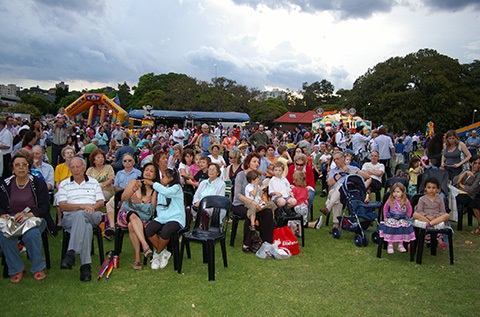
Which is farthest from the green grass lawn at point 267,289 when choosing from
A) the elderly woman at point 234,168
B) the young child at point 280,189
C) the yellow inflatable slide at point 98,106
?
the yellow inflatable slide at point 98,106

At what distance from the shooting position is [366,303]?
382cm

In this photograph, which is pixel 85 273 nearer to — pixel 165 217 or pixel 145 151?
pixel 165 217

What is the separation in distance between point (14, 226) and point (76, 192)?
81 cm

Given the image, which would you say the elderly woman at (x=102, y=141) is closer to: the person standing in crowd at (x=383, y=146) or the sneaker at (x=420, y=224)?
the person standing in crowd at (x=383, y=146)

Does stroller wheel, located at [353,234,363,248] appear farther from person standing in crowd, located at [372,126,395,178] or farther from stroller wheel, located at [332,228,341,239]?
person standing in crowd, located at [372,126,395,178]

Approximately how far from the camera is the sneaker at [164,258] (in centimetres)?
471

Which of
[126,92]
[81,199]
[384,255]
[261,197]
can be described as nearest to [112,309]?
[81,199]

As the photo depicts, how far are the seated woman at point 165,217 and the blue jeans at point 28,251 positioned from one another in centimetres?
122

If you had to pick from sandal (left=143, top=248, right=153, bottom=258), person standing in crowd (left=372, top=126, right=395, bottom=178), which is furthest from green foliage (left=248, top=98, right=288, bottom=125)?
sandal (left=143, top=248, right=153, bottom=258)

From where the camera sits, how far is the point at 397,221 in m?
5.34

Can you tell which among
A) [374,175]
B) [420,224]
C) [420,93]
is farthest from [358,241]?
[420,93]

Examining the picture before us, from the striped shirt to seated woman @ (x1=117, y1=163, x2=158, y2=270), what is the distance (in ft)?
1.33

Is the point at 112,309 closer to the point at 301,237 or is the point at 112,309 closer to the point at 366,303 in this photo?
the point at 366,303

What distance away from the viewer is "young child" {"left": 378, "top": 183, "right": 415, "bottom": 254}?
5.25 meters
